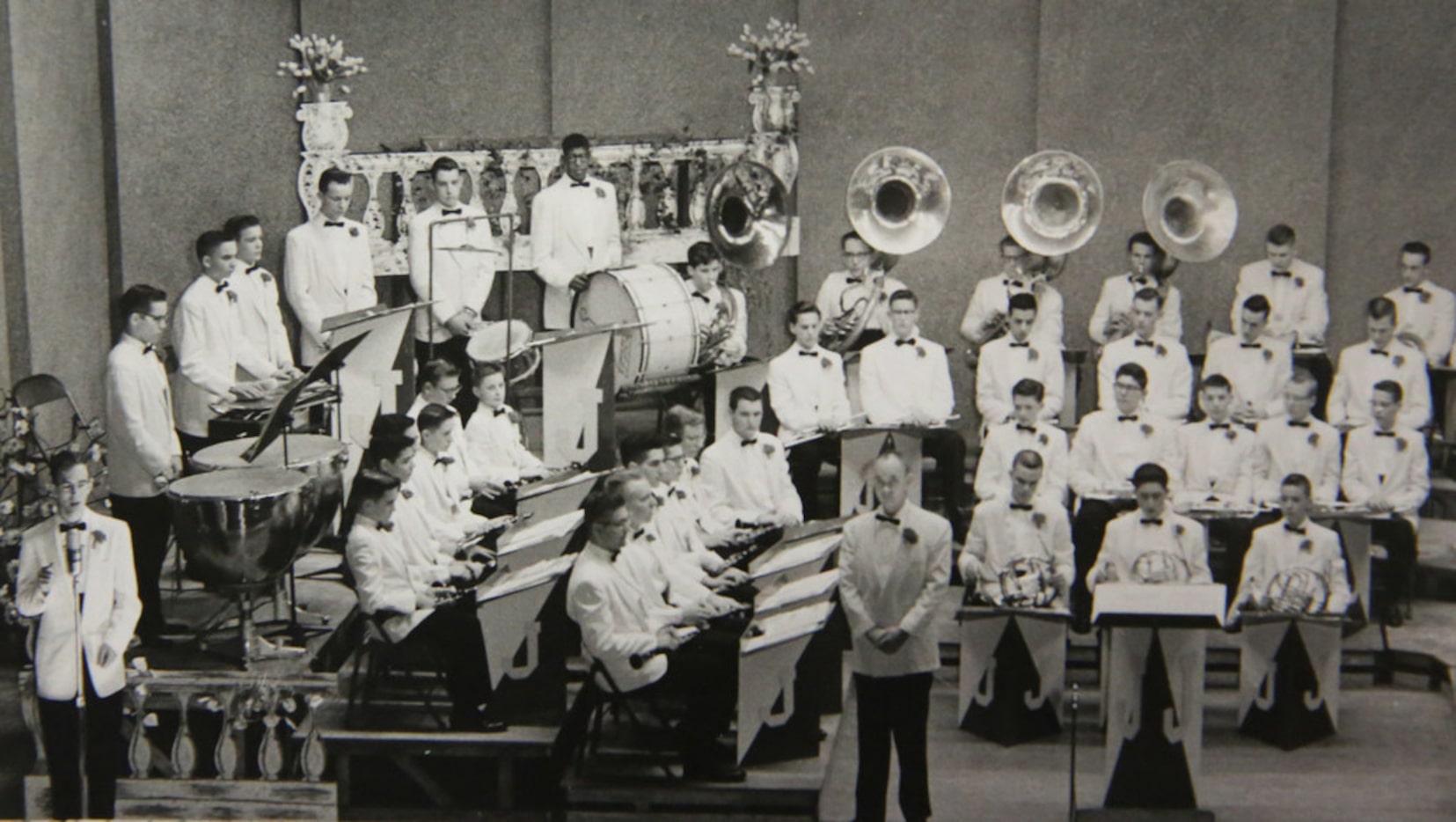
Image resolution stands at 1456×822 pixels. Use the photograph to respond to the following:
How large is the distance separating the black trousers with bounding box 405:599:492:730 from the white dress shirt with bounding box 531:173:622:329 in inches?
126

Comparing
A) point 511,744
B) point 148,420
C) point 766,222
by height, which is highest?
point 766,222

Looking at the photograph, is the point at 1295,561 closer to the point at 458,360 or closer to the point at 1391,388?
the point at 1391,388

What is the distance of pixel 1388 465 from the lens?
30.2 ft

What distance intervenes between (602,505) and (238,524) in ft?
4.69

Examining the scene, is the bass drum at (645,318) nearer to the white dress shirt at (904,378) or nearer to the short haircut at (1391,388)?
the white dress shirt at (904,378)

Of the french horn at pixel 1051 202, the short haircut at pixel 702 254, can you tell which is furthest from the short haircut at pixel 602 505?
the french horn at pixel 1051 202

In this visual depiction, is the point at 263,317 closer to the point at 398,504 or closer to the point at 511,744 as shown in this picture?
the point at 398,504

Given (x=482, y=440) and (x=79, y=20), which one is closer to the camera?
(x=482, y=440)

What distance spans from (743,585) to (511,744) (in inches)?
52.6

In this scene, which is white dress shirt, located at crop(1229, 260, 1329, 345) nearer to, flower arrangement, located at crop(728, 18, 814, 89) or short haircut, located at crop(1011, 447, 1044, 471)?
flower arrangement, located at crop(728, 18, 814, 89)

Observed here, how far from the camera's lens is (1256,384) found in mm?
10016

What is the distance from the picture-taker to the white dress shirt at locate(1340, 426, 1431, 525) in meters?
9.16

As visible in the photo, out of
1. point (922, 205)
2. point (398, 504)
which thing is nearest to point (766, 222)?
point (922, 205)

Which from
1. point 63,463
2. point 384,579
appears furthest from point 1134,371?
point 63,463
